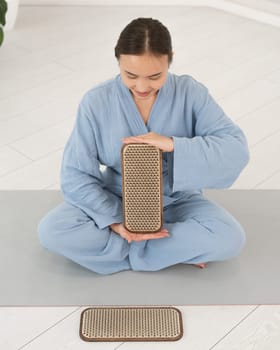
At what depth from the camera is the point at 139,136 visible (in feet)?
4.98

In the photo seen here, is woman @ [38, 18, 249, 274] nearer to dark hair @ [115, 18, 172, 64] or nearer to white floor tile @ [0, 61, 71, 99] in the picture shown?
dark hair @ [115, 18, 172, 64]

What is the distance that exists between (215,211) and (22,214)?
2.02 ft

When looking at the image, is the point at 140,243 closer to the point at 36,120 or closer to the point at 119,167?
the point at 119,167

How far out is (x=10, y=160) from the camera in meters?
2.22

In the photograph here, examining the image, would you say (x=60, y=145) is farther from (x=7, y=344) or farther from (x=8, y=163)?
(x=7, y=344)

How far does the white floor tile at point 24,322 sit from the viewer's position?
4.74 ft

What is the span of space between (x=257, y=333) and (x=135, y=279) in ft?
1.15

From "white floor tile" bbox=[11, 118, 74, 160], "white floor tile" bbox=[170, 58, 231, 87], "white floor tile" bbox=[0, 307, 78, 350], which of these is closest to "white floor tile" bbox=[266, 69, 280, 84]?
"white floor tile" bbox=[170, 58, 231, 87]

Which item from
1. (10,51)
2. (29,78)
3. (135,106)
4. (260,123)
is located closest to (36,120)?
(29,78)

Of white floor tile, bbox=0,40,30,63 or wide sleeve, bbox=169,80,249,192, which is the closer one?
wide sleeve, bbox=169,80,249,192

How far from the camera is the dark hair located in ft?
4.58

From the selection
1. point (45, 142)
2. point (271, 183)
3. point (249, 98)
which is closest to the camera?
point (271, 183)

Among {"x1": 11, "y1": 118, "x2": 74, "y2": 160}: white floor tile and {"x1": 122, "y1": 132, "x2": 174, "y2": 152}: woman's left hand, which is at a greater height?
{"x1": 122, "y1": 132, "x2": 174, "y2": 152}: woman's left hand

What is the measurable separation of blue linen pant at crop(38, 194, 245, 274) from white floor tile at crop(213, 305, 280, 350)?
0.19 meters
